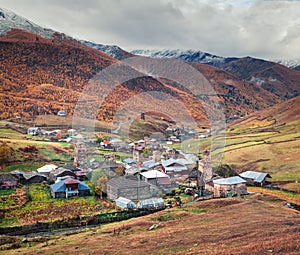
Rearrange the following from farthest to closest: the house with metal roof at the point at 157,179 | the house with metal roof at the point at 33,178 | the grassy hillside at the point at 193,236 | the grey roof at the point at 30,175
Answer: the house with metal roof at the point at 157,179 < the grey roof at the point at 30,175 < the house with metal roof at the point at 33,178 < the grassy hillside at the point at 193,236

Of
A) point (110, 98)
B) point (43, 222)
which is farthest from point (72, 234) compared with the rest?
point (110, 98)

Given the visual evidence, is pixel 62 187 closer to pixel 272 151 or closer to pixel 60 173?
pixel 60 173

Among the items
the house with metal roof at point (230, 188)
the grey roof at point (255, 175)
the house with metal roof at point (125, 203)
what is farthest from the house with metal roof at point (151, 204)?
the grey roof at point (255, 175)

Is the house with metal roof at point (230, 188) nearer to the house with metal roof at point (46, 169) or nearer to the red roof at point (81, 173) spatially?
the red roof at point (81, 173)

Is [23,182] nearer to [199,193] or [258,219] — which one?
[199,193]

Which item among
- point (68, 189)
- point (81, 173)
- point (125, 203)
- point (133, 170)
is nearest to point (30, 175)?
point (81, 173)

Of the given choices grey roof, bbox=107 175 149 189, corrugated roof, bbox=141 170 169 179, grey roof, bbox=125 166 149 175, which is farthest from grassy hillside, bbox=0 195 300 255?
grey roof, bbox=125 166 149 175
